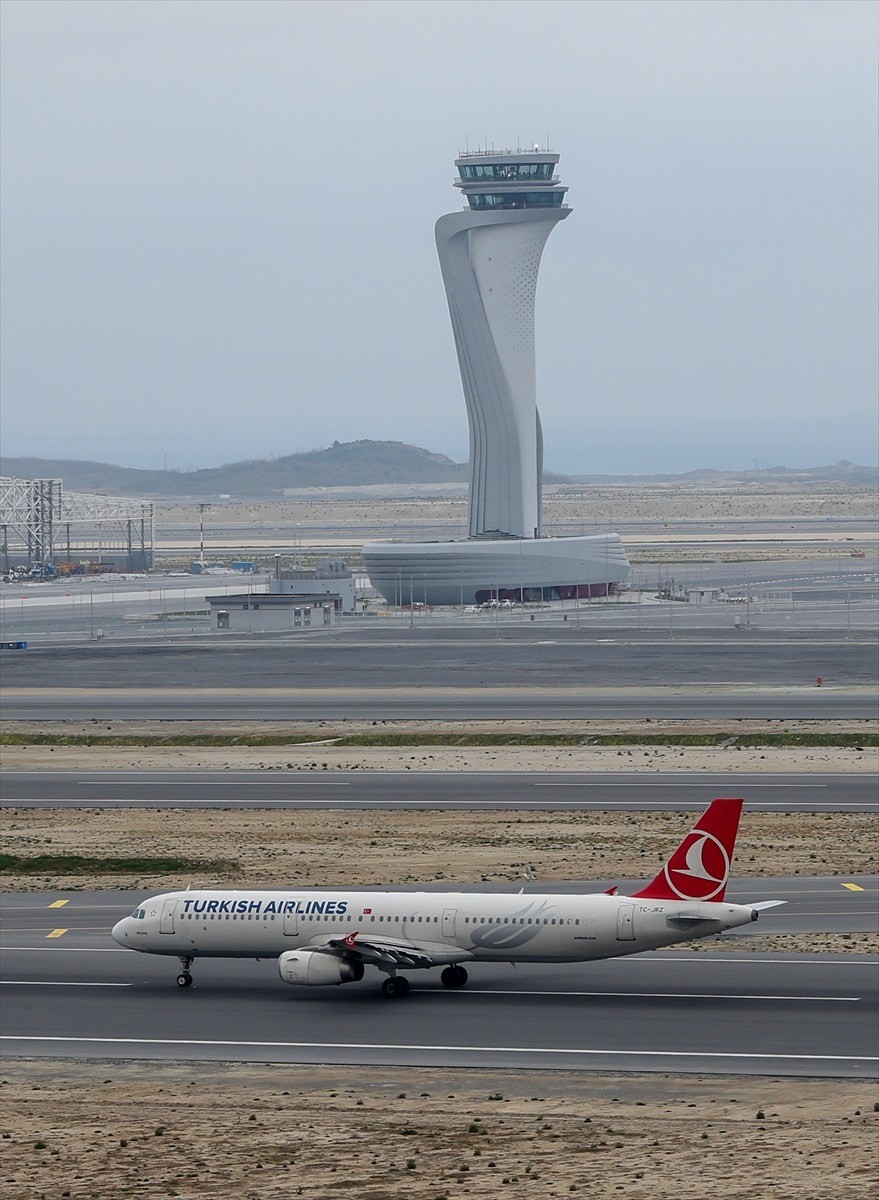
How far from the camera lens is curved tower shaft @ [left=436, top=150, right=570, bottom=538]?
560 feet

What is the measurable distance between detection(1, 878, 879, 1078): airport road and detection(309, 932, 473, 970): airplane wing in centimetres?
98

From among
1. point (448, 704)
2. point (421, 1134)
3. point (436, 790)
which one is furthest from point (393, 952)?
point (448, 704)

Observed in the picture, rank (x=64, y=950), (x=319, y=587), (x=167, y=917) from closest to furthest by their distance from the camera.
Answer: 1. (x=167, y=917)
2. (x=64, y=950)
3. (x=319, y=587)

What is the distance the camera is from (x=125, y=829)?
64125 mm

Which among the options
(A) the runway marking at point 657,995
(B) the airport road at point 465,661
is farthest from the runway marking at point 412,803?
(B) the airport road at point 465,661

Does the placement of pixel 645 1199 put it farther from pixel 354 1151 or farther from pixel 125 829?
pixel 125 829

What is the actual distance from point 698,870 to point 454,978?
6941 mm

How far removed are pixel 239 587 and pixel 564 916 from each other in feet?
523

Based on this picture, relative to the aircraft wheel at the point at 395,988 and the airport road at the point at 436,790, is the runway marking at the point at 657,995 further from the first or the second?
the airport road at the point at 436,790

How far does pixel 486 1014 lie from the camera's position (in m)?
41.3

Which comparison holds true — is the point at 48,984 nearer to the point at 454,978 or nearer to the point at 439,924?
the point at 439,924

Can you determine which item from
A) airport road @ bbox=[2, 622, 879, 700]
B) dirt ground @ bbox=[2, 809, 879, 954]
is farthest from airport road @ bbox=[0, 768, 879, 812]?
airport road @ bbox=[2, 622, 879, 700]

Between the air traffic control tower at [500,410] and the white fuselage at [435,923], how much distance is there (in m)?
121

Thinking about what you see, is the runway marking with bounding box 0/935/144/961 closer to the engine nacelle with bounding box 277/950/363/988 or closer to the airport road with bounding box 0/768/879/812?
the engine nacelle with bounding box 277/950/363/988
